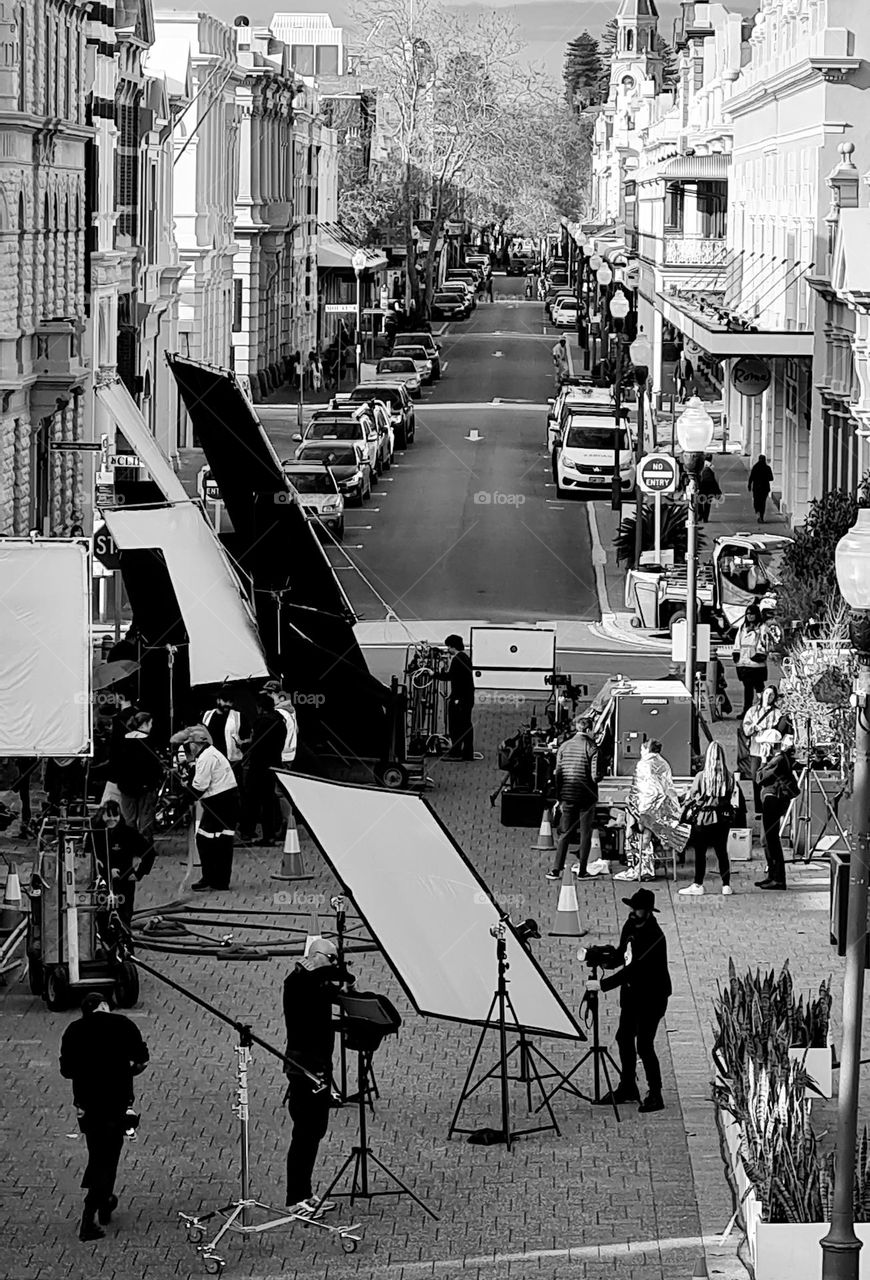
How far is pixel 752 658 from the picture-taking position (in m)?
27.3

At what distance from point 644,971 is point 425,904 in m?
1.36

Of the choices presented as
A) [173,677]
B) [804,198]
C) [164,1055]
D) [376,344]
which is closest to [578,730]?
[173,677]

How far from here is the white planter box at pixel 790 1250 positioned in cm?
1149

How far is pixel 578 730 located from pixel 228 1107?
23.7 ft

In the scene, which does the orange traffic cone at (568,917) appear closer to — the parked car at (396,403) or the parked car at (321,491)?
the parked car at (321,491)

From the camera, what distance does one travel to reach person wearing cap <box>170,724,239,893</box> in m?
20.2

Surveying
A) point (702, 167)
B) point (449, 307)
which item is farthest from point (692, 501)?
point (449, 307)

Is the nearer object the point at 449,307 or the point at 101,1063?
the point at 101,1063

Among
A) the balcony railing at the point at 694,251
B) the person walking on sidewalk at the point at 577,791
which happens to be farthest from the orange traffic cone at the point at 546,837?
the balcony railing at the point at 694,251

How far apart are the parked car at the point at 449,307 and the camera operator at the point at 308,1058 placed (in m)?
96.0

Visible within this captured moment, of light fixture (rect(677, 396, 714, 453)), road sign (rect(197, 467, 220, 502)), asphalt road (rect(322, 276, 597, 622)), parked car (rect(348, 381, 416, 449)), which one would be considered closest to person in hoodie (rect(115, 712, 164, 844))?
light fixture (rect(677, 396, 714, 453))

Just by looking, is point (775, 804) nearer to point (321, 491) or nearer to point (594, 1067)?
point (594, 1067)

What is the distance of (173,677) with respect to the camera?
23531mm

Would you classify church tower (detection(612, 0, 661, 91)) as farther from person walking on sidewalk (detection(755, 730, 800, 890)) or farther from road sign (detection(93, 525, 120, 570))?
person walking on sidewalk (detection(755, 730, 800, 890))
